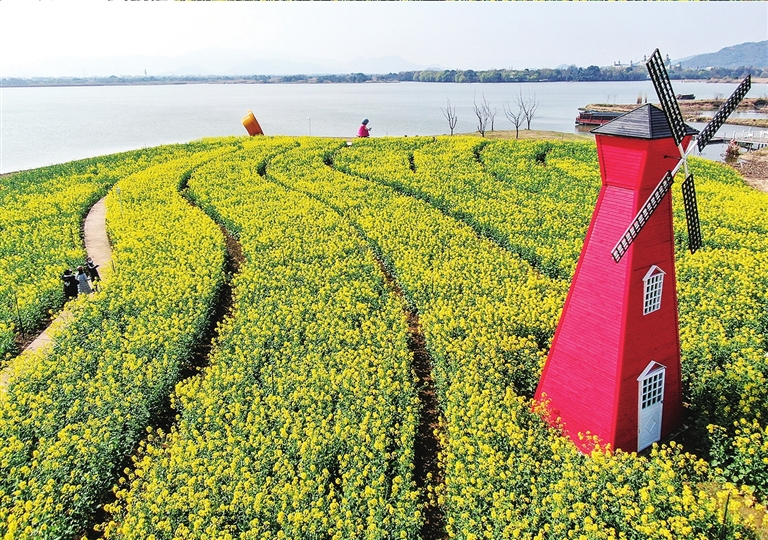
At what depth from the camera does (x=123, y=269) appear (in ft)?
62.9

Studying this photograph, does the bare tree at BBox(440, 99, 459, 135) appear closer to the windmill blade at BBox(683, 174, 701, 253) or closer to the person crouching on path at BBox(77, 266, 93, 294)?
the person crouching on path at BBox(77, 266, 93, 294)

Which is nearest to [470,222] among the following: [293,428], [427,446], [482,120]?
[427,446]

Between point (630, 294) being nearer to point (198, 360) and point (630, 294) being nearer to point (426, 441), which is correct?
point (426, 441)

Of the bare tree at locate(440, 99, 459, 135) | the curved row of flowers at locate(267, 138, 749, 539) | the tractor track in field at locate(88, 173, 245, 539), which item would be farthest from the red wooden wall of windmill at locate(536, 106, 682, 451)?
the bare tree at locate(440, 99, 459, 135)

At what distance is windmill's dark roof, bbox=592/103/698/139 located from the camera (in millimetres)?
9039

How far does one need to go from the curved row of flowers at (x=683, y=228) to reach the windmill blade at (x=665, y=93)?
5861 mm

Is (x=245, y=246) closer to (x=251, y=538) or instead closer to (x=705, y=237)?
(x=251, y=538)

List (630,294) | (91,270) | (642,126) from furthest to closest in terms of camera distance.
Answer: (91,270)
(630,294)
(642,126)

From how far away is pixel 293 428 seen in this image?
10.8 meters

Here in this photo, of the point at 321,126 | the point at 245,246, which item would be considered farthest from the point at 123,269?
the point at 321,126

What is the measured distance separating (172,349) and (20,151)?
65.4 metres

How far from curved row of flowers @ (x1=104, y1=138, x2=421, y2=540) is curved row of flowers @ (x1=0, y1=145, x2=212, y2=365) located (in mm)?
6623

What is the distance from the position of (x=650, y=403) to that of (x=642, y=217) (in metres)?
4.18

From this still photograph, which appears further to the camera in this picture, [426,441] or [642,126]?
[426,441]
